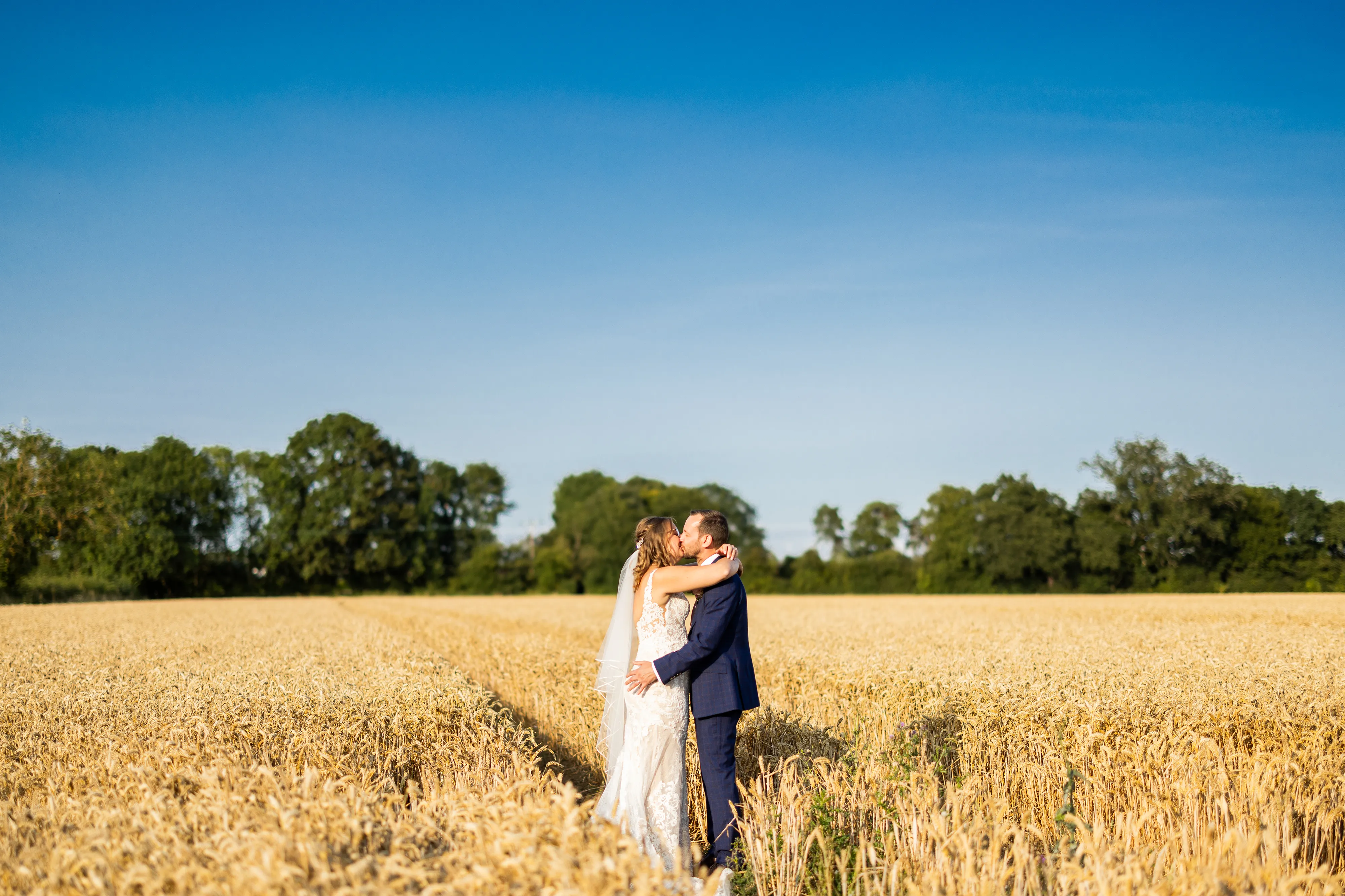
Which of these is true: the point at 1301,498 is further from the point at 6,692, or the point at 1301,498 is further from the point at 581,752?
the point at 6,692

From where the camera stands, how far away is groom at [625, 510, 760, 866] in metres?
6.07

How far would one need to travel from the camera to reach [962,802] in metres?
5.56

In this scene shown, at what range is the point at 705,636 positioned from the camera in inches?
239

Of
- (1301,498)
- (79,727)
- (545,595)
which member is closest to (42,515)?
(545,595)

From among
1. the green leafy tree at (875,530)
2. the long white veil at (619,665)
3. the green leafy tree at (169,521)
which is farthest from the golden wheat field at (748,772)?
the green leafy tree at (875,530)

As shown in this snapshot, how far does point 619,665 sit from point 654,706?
506 millimetres

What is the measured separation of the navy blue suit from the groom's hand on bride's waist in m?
0.05

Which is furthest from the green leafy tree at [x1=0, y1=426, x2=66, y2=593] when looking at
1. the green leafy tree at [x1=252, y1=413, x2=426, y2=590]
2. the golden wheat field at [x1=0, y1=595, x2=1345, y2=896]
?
the golden wheat field at [x1=0, y1=595, x2=1345, y2=896]

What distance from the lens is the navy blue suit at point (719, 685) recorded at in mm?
6066

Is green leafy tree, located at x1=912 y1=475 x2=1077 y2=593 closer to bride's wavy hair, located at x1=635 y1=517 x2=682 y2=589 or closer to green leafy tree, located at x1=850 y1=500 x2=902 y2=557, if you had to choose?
green leafy tree, located at x1=850 y1=500 x2=902 y2=557

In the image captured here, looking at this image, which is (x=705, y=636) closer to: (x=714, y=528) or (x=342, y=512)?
(x=714, y=528)

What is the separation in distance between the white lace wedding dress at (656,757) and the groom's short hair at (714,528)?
50 centimetres

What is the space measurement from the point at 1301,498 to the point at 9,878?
81.6 meters

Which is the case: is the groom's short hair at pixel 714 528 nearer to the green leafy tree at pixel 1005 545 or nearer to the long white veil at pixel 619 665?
the long white veil at pixel 619 665
